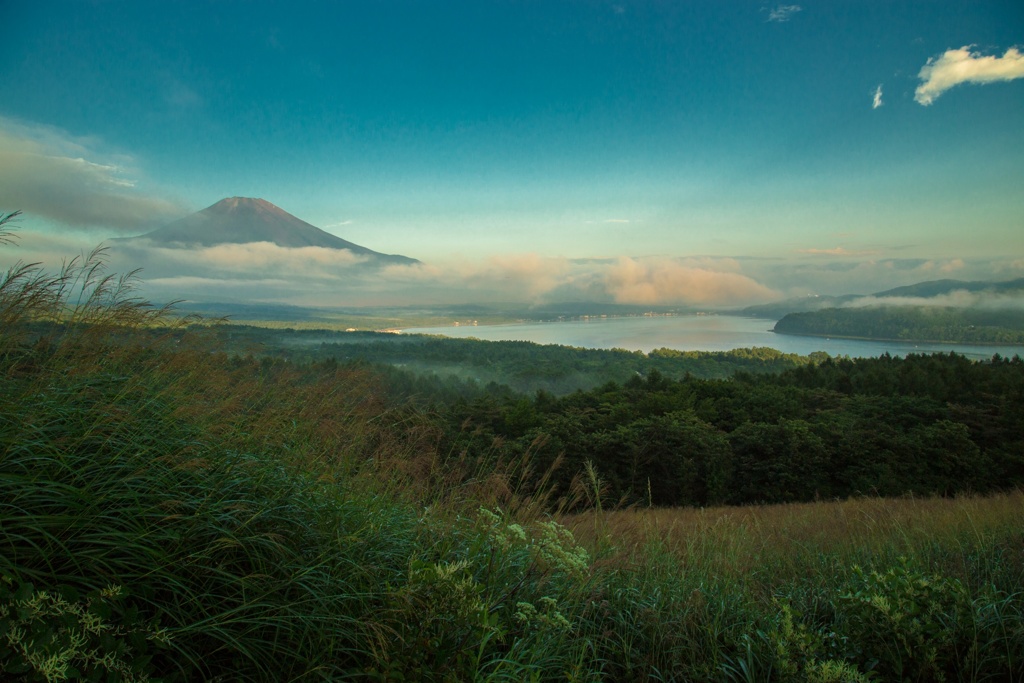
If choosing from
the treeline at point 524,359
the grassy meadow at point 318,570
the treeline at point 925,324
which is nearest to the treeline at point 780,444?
the treeline at point 524,359

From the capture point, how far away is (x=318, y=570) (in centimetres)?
225

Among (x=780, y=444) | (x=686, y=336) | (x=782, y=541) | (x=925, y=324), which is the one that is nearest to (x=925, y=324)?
(x=925, y=324)

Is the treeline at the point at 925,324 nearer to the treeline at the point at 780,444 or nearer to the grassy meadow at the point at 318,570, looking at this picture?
the treeline at the point at 780,444

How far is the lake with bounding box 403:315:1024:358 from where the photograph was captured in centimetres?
2912

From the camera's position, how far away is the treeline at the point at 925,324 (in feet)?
81.4

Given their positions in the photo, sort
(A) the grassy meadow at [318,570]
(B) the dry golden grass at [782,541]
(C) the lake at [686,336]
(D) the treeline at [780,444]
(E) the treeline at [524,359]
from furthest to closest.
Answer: (C) the lake at [686,336]
(E) the treeline at [524,359]
(D) the treeline at [780,444]
(B) the dry golden grass at [782,541]
(A) the grassy meadow at [318,570]

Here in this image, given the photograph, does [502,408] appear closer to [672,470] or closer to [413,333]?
[672,470]

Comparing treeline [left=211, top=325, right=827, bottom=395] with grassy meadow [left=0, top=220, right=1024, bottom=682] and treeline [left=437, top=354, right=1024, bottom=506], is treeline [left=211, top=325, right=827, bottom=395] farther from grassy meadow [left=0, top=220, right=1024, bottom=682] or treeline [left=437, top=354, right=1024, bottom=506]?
grassy meadow [left=0, top=220, right=1024, bottom=682]

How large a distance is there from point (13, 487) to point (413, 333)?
2786 centimetres

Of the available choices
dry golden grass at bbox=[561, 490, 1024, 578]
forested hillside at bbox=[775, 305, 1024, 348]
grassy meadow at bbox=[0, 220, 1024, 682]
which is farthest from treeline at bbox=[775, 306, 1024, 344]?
grassy meadow at bbox=[0, 220, 1024, 682]

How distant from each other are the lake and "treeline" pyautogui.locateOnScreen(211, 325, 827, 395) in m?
2.09

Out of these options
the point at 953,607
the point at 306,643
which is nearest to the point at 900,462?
the point at 953,607

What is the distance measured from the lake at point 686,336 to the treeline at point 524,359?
82.2 inches

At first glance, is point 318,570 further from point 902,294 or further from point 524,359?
point 902,294
